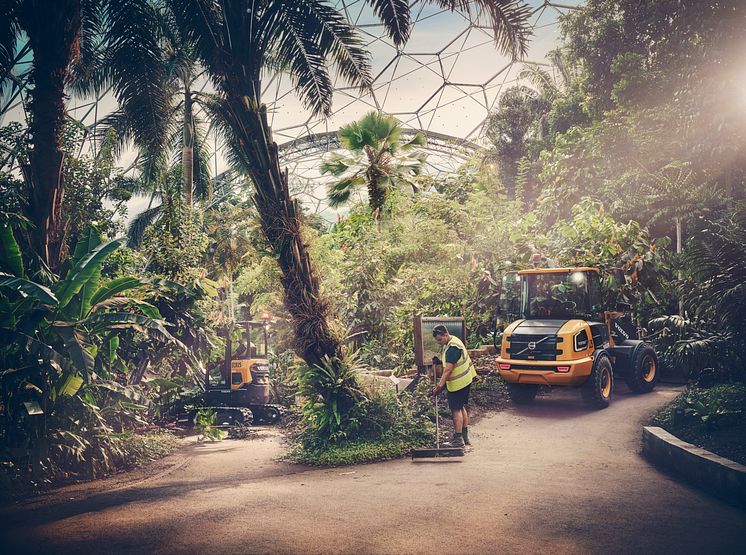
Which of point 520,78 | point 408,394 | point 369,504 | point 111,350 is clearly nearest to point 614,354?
point 408,394

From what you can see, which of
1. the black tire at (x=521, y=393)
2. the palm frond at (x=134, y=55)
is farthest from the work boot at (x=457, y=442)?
the palm frond at (x=134, y=55)

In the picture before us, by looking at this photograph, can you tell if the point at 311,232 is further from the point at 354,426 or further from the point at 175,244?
the point at 175,244

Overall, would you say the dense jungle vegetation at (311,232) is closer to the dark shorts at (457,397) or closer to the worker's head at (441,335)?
the dark shorts at (457,397)

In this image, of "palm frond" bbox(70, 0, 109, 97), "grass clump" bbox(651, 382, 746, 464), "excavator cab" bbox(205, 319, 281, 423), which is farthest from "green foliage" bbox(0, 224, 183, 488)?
"grass clump" bbox(651, 382, 746, 464)

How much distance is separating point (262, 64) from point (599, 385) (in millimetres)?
7729

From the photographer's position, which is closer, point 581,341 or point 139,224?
point 581,341

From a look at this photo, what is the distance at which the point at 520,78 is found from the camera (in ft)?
101

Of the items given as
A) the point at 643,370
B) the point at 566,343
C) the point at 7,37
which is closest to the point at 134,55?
the point at 7,37

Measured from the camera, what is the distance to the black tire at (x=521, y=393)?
35.1 ft

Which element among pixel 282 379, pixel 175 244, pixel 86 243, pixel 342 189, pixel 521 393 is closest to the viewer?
pixel 86 243

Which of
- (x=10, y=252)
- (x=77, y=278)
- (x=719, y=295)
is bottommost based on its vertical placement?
(x=719, y=295)

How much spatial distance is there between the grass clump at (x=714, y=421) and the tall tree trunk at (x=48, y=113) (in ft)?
28.0

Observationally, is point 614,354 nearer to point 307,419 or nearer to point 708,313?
point 708,313

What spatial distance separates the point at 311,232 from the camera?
8852 mm
